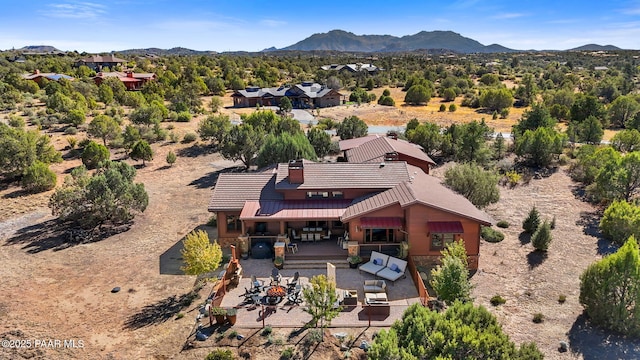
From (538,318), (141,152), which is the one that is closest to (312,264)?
(538,318)

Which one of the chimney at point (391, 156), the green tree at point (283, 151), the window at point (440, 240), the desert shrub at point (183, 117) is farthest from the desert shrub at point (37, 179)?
the window at point (440, 240)

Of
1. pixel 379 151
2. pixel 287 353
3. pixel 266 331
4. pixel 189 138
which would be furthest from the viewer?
pixel 189 138

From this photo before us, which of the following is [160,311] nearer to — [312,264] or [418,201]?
[312,264]

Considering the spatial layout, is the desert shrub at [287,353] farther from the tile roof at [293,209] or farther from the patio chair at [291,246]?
the tile roof at [293,209]

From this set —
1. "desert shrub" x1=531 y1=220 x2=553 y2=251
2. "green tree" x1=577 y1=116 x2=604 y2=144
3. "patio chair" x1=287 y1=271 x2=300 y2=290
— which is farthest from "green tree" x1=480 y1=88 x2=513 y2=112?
"patio chair" x1=287 y1=271 x2=300 y2=290

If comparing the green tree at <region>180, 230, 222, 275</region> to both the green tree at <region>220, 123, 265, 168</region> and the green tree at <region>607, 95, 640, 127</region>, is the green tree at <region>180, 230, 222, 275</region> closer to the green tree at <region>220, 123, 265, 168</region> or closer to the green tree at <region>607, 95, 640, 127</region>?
the green tree at <region>220, 123, 265, 168</region>

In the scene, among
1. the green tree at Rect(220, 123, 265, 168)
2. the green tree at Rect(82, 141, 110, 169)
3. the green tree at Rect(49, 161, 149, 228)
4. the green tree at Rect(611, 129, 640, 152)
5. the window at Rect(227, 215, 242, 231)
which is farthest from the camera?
the green tree at Rect(611, 129, 640, 152)
